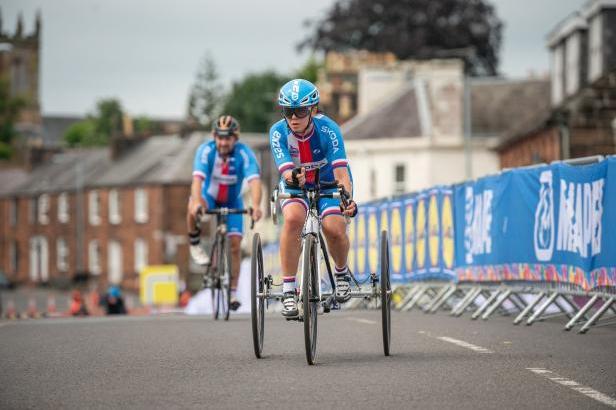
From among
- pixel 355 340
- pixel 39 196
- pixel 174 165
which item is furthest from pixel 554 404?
pixel 39 196

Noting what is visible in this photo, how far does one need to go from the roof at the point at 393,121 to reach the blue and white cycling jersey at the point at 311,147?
5577 cm

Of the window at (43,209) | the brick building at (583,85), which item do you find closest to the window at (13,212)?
the window at (43,209)

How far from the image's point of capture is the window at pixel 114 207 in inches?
3442

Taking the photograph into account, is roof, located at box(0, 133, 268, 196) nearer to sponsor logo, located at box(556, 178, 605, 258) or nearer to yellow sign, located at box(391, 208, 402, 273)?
yellow sign, located at box(391, 208, 402, 273)

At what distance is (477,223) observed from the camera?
18109 millimetres

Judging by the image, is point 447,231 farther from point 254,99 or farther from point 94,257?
point 254,99

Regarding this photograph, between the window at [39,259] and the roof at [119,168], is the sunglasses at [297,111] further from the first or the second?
the window at [39,259]

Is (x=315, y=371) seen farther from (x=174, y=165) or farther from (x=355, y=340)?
(x=174, y=165)

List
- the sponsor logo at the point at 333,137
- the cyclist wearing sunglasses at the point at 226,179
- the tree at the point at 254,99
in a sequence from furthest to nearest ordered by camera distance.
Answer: the tree at the point at 254,99 → the cyclist wearing sunglasses at the point at 226,179 → the sponsor logo at the point at 333,137

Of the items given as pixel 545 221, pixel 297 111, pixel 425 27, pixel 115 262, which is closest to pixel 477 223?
pixel 545 221

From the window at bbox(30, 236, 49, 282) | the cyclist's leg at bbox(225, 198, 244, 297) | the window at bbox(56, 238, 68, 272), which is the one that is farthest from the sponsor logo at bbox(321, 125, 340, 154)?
the window at bbox(30, 236, 49, 282)

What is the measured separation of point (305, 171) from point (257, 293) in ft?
3.36

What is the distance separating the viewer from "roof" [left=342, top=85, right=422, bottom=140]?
67250 millimetres

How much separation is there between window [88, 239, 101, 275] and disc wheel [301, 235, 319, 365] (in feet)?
261
